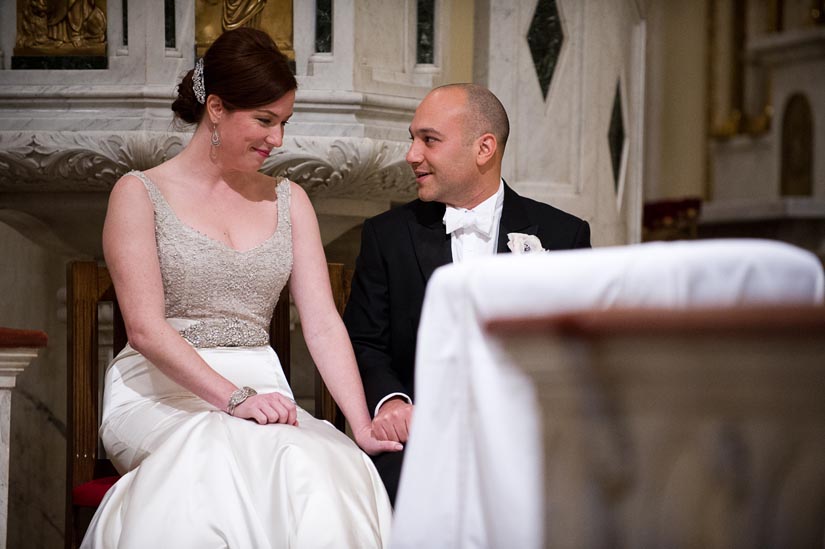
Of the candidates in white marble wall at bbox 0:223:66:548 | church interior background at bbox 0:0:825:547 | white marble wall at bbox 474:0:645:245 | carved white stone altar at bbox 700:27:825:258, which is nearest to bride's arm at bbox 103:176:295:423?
church interior background at bbox 0:0:825:547

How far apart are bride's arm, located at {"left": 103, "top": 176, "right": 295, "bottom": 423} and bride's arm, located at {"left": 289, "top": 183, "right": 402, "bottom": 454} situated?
32 centimetres

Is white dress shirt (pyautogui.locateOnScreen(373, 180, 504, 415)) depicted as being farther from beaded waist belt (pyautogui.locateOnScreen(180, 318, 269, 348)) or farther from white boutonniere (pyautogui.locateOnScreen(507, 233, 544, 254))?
beaded waist belt (pyautogui.locateOnScreen(180, 318, 269, 348))

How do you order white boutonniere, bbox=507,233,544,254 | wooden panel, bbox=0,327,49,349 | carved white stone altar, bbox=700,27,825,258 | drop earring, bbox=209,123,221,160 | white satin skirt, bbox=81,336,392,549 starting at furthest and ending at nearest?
carved white stone altar, bbox=700,27,825,258, white boutonniere, bbox=507,233,544,254, drop earring, bbox=209,123,221,160, wooden panel, bbox=0,327,49,349, white satin skirt, bbox=81,336,392,549

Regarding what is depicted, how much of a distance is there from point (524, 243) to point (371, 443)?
75 centimetres

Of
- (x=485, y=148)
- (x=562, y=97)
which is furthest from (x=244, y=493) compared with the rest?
(x=562, y=97)

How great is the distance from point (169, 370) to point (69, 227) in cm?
161

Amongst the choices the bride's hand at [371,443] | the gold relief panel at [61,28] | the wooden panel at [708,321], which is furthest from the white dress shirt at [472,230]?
the wooden panel at [708,321]

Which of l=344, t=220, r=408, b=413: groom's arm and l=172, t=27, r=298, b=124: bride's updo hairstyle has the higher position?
l=172, t=27, r=298, b=124: bride's updo hairstyle

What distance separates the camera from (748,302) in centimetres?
139

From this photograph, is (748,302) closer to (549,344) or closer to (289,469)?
(549,344)

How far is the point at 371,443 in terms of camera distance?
2660 mm

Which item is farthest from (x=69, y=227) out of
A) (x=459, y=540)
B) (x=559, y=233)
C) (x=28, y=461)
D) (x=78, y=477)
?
(x=459, y=540)

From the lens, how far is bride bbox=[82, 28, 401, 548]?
85.9 inches

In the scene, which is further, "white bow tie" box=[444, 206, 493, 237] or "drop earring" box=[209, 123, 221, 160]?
"white bow tie" box=[444, 206, 493, 237]
